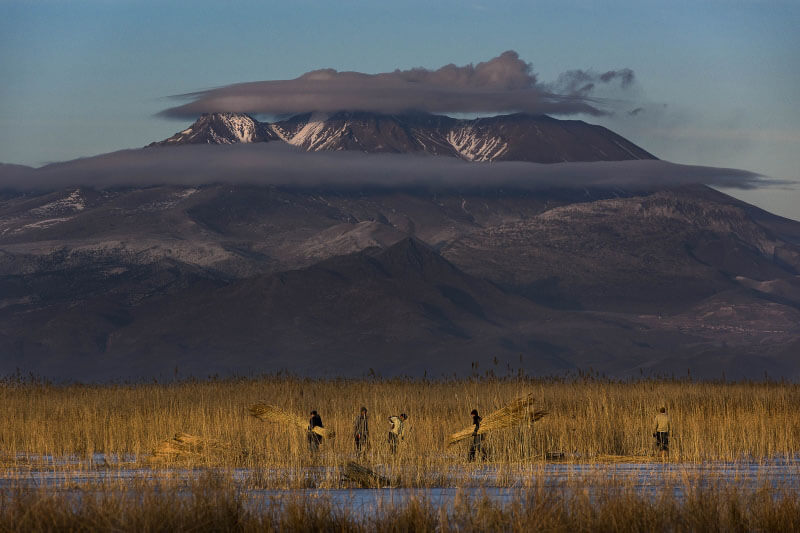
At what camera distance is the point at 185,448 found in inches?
990

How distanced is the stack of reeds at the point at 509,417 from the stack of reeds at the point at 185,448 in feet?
14.9

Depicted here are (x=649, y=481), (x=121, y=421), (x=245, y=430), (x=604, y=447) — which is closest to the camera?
(x=649, y=481)

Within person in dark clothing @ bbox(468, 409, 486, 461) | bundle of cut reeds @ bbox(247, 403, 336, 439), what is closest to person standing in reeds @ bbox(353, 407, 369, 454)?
bundle of cut reeds @ bbox(247, 403, 336, 439)

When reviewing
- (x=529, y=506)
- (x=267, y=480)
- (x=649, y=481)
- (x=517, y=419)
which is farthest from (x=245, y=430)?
(x=529, y=506)

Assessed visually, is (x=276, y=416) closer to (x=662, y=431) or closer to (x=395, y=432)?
(x=395, y=432)

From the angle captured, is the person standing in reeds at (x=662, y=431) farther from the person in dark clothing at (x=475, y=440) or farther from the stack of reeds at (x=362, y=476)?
the stack of reeds at (x=362, y=476)

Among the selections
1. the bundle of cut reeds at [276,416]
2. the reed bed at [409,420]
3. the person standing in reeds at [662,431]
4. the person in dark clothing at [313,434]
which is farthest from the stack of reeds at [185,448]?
the person standing in reeds at [662,431]

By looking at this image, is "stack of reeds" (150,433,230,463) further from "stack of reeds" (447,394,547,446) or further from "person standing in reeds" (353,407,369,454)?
"stack of reeds" (447,394,547,446)

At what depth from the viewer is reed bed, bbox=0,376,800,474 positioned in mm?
25766

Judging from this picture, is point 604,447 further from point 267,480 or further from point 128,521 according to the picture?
point 128,521

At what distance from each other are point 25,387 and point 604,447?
20.2m

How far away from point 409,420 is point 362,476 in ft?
32.9

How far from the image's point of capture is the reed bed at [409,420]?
2577cm

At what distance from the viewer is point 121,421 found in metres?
32.3
